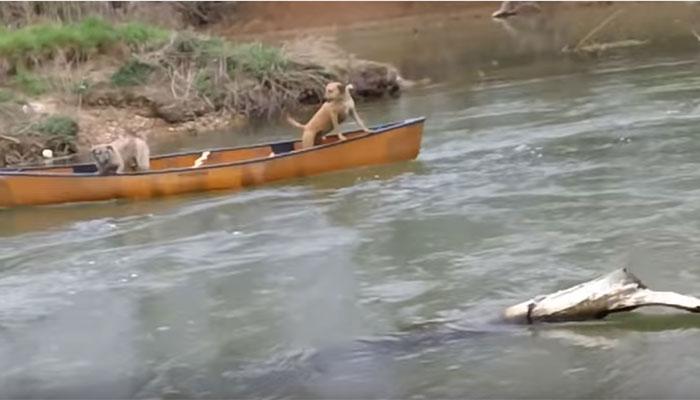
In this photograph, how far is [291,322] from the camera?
8672mm

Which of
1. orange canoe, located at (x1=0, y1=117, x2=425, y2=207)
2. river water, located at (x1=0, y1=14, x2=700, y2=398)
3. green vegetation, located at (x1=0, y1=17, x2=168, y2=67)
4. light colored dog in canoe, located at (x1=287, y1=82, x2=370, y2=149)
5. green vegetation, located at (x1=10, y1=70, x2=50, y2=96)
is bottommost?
river water, located at (x1=0, y1=14, x2=700, y2=398)

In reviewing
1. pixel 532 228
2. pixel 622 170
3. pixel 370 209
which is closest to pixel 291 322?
pixel 532 228

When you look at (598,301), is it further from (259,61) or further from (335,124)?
(259,61)

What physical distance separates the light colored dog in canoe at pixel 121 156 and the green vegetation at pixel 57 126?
17.7 feet

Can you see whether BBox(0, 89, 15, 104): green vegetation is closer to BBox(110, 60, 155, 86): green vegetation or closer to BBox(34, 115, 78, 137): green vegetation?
BBox(34, 115, 78, 137): green vegetation

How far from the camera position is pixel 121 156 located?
47.7 feet

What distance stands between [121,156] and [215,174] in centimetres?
130

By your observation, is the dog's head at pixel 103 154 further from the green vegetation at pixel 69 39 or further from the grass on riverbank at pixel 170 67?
the green vegetation at pixel 69 39

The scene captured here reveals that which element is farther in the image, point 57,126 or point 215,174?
point 57,126

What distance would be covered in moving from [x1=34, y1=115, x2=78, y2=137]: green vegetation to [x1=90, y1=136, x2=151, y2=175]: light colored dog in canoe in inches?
212

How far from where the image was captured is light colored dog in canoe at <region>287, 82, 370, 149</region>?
47.9 ft

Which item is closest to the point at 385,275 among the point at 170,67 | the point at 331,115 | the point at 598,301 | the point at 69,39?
the point at 598,301

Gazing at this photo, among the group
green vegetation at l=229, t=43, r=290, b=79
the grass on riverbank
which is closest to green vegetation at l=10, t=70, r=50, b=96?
the grass on riverbank

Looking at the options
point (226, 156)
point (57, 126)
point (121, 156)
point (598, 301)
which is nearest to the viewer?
point (598, 301)
